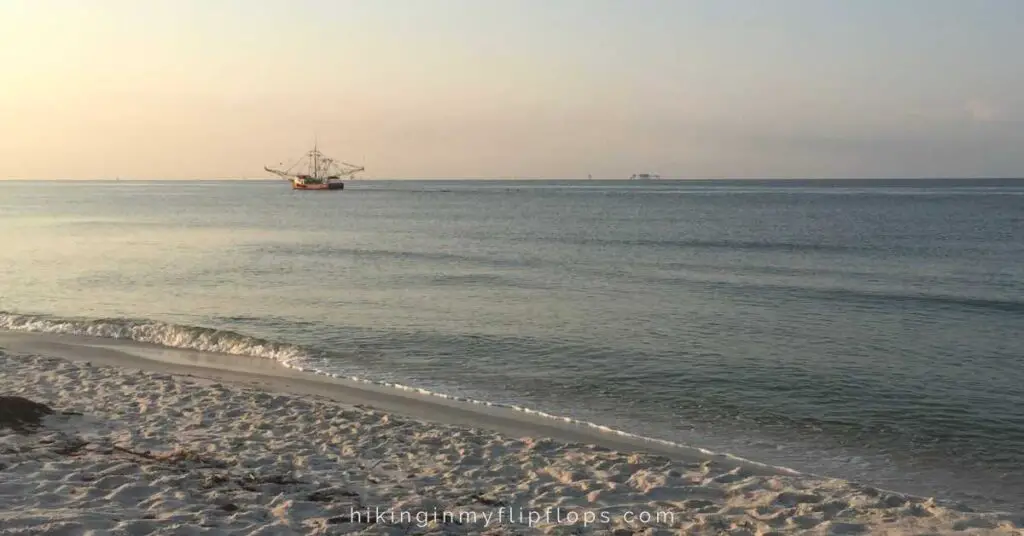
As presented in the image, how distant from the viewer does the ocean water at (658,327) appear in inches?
451

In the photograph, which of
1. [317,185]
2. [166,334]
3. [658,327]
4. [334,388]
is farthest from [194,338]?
[317,185]

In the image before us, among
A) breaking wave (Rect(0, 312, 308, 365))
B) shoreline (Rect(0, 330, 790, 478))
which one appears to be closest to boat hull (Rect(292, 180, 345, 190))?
breaking wave (Rect(0, 312, 308, 365))

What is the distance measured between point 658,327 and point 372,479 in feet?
38.9

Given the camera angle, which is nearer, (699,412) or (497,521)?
(497,521)

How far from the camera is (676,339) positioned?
17688 mm

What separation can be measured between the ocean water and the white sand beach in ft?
4.64

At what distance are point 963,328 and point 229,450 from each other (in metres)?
17.4

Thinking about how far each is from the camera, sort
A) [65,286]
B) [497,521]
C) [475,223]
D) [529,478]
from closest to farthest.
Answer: [497,521]
[529,478]
[65,286]
[475,223]

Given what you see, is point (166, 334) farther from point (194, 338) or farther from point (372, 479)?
point (372, 479)

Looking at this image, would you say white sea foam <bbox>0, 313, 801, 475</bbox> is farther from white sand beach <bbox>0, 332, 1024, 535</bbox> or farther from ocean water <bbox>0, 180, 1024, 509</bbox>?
white sand beach <bbox>0, 332, 1024, 535</bbox>

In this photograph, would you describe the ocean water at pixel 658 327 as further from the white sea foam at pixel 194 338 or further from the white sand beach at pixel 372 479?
the white sand beach at pixel 372 479

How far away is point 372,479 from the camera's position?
8.38 metres

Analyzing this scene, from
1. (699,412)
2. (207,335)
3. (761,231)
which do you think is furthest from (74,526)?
(761,231)

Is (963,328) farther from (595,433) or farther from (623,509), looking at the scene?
(623,509)
